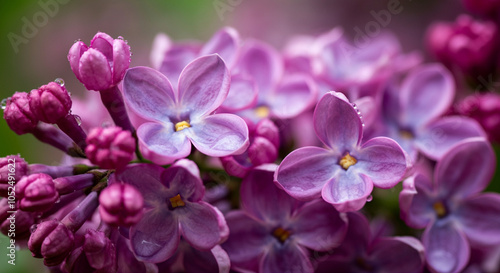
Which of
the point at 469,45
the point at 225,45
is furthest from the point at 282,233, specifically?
the point at 469,45

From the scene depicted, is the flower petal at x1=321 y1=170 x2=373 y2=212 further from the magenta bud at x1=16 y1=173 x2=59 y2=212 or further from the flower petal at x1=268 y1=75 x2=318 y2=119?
the magenta bud at x1=16 y1=173 x2=59 y2=212

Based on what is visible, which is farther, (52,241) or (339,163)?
(339,163)

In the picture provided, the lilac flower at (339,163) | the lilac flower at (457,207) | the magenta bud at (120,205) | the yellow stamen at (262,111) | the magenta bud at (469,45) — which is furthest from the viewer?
the magenta bud at (469,45)

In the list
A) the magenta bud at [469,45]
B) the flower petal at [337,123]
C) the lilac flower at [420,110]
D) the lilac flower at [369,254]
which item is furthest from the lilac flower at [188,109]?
the magenta bud at [469,45]

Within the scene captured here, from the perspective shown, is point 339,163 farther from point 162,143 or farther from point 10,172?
point 10,172

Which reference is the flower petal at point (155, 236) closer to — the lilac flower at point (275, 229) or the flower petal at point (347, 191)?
the lilac flower at point (275, 229)

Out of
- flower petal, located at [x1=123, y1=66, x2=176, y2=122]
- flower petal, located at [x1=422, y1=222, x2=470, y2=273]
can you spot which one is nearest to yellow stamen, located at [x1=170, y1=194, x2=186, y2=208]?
flower petal, located at [x1=123, y1=66, x2=176, y2=122]
